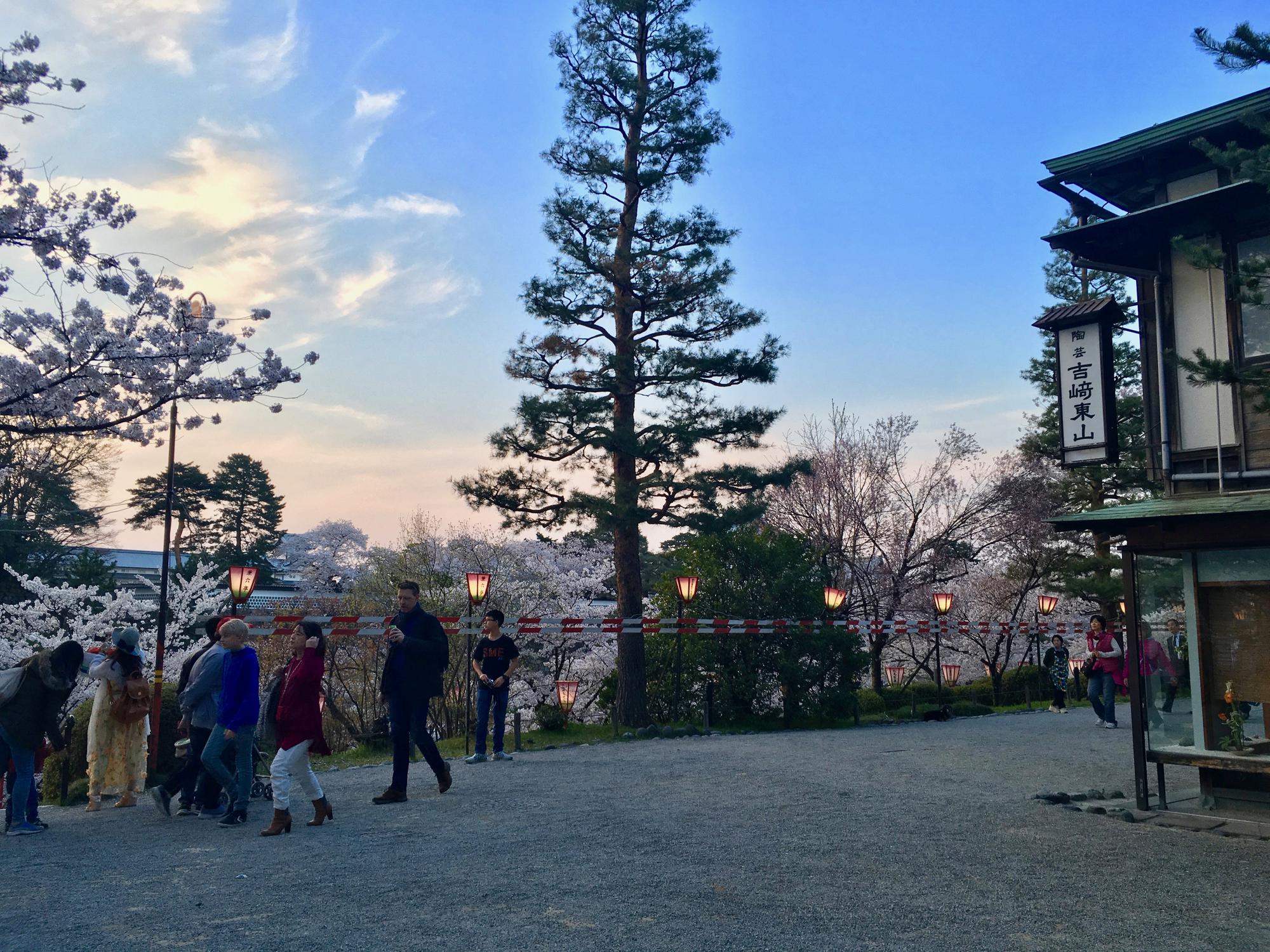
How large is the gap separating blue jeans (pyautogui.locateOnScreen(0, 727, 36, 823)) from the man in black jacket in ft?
9.58

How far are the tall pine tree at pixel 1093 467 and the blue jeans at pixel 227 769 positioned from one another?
25.7m

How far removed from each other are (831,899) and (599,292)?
48.4 ft

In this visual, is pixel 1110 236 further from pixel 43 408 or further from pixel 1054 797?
pixel 43 408

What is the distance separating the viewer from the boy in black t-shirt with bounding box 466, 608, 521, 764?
12094mm

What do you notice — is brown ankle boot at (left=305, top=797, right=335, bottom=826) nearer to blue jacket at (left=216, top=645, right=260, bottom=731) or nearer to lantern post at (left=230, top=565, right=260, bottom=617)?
blue jacket at (left=216, top=645, right=260, bottom=731)

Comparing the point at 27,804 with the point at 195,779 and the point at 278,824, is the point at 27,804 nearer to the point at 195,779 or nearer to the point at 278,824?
the point at 195,779

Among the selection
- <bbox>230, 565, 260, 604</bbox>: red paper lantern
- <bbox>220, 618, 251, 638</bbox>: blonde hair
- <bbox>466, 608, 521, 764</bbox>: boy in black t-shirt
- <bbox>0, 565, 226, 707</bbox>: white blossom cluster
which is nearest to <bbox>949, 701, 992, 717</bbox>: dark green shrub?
<bbox>466, 608, 521, 764</bbox>: boy in black t-shirt

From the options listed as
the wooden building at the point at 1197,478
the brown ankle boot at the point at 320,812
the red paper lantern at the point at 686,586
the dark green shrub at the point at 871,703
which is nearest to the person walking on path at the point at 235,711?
the brown ankle boot at the point at 320,812

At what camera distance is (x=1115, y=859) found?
6.88 metres

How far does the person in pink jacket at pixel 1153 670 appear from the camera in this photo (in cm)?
895

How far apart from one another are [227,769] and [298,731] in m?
1.16

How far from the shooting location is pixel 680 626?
18422 mm

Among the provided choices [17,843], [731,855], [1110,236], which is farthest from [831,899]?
[1110,236]

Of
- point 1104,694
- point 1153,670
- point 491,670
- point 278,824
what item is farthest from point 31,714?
point 1104,694
